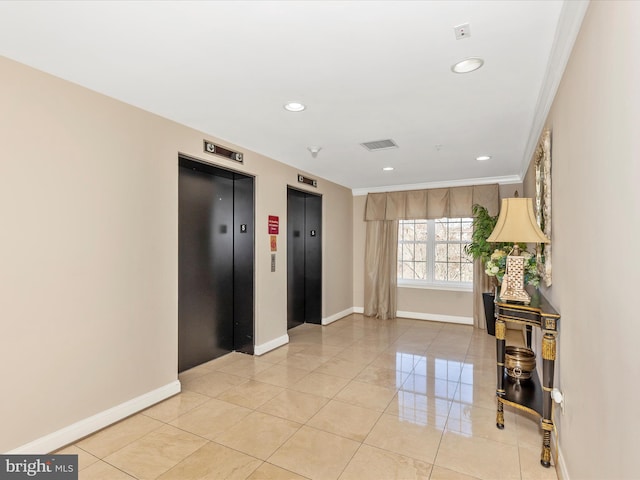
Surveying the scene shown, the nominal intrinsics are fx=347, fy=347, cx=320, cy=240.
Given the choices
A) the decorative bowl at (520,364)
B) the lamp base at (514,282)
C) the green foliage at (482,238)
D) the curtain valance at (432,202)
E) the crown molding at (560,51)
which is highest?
the crown molding at (560,51)

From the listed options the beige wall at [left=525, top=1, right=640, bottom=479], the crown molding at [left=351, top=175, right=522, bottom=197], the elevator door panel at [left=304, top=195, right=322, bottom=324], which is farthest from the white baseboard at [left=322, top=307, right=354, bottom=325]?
the beige wall at [left=525, top=1, right=640, bottom=479]

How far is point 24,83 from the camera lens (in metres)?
2.18

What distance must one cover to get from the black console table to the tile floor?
0.25 meters

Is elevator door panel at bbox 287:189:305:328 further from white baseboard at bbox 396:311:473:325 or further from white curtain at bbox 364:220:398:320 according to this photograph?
white baseboard at bbox 396:311:473:325

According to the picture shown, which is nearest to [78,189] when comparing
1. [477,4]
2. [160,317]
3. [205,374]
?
[160,317]

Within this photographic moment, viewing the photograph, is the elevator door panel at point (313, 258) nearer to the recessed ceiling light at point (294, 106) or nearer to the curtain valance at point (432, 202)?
the curtain valance at point (432, 202)

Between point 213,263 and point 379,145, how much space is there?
7.67ft

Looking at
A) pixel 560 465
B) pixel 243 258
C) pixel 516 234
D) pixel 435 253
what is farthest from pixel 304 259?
pixel 560 465

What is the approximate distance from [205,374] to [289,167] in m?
2.80

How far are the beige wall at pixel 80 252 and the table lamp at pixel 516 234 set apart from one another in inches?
108

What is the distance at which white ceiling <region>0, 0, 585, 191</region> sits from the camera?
1720mm

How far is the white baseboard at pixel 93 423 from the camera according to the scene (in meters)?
2.22

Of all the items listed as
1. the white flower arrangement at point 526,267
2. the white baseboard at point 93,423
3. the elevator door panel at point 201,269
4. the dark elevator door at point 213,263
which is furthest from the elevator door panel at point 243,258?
the white flower arrangement at point 526,267

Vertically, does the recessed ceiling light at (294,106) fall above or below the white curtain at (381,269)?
above
